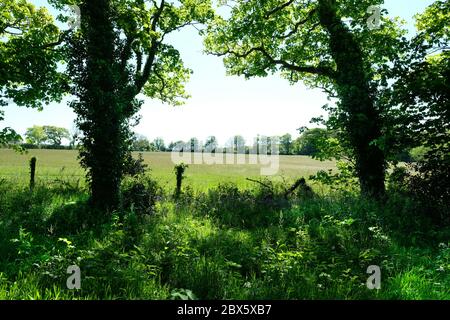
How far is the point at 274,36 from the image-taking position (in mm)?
17922

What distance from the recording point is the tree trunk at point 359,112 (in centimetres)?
1298

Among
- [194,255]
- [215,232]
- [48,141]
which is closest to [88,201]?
[215,232]

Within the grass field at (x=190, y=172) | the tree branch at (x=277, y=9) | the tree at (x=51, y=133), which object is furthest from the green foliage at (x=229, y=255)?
the tree at (x=51, y=133)

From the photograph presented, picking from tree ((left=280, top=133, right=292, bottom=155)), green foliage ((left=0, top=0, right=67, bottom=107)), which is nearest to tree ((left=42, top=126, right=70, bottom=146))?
tree ((left=280, top=133, right=292, bottom=155))

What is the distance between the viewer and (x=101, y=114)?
10.9 metres

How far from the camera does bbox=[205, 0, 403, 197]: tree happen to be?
13.1 meters

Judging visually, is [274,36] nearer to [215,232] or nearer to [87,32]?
[87,32]

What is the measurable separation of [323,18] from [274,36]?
3.25 m

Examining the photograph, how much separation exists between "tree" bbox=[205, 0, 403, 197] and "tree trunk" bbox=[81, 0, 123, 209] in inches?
330

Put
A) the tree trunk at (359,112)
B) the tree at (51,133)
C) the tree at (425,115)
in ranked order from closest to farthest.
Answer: the tree at (425,115)
the tree trunk at (359,112)
the tree at (51,133)

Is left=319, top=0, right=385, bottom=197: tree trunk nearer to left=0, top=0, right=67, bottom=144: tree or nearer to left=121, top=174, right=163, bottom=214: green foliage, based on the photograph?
left=121, top=174, right=163, bottom=214: green foliage

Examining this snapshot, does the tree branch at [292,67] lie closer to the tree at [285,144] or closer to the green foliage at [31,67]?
the green foliage at [31,67]

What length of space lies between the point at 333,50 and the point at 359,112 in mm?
3538

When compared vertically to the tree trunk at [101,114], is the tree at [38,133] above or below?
above
